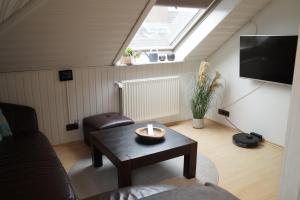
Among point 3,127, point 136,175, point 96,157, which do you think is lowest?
point 136,175

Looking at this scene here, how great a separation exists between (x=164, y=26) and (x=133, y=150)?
6.95ft

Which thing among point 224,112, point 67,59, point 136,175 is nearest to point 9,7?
point 67,59

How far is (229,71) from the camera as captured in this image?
389cm

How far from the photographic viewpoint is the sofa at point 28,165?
1.64 m

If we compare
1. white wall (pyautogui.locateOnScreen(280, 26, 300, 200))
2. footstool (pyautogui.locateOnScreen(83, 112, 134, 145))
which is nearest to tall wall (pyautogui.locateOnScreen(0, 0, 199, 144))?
footstool (pyautogui.locateOnScreen(83, 112, 134, 145))

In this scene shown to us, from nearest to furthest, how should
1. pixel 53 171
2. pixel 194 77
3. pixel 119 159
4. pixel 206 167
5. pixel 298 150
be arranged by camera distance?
1. pixel 298 150
2. pixel 53 171
3. pixel 119 159
4. pixel 206 167
5. pixel 194 77

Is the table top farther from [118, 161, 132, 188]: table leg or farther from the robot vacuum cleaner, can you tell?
the robot vacuum cleaner

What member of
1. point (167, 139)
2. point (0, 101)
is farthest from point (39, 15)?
point (167, 139)

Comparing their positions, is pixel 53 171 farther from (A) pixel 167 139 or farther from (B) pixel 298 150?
(B) pixel 298 150

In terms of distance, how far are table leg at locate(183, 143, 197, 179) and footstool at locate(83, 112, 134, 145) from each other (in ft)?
2.91

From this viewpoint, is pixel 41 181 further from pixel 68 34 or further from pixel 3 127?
pixel 68 34

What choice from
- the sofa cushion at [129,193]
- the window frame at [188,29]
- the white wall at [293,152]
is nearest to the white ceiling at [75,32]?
the window frame at [188,29]

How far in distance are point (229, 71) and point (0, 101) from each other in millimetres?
3021

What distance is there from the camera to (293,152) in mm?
1217
